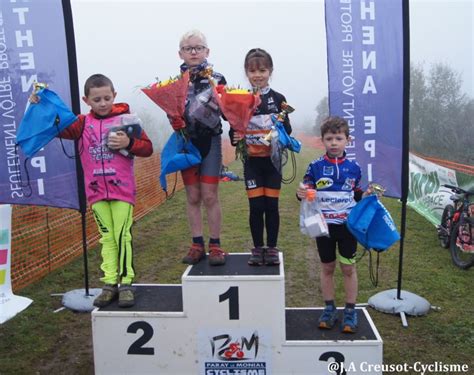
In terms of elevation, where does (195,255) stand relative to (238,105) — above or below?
below

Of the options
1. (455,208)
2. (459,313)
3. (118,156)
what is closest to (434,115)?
(455,208)

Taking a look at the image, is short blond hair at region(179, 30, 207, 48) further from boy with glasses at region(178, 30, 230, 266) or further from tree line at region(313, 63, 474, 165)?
tree line at region(313, 63, 474, 165)

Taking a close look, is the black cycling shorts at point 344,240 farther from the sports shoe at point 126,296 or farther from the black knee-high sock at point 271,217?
the sports shoe at point 126,296

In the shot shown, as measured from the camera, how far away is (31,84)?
4.29 meters

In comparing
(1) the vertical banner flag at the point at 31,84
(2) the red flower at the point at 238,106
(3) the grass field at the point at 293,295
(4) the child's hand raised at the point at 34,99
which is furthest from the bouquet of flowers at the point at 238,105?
(3) the grass field at the point at 293,295

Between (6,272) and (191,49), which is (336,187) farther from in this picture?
(6,272)

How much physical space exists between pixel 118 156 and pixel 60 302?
2220mm

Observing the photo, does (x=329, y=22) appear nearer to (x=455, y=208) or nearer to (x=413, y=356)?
(x=413, y=356)

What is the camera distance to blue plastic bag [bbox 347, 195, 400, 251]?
10.0 feet

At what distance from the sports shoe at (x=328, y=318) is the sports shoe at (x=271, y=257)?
19.6 inches

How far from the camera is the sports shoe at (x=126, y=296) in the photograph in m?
3.26

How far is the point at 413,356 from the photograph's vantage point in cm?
353

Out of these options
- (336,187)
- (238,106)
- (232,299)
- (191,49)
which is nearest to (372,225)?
(336,187)

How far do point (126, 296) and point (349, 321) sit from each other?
1.59 meters
